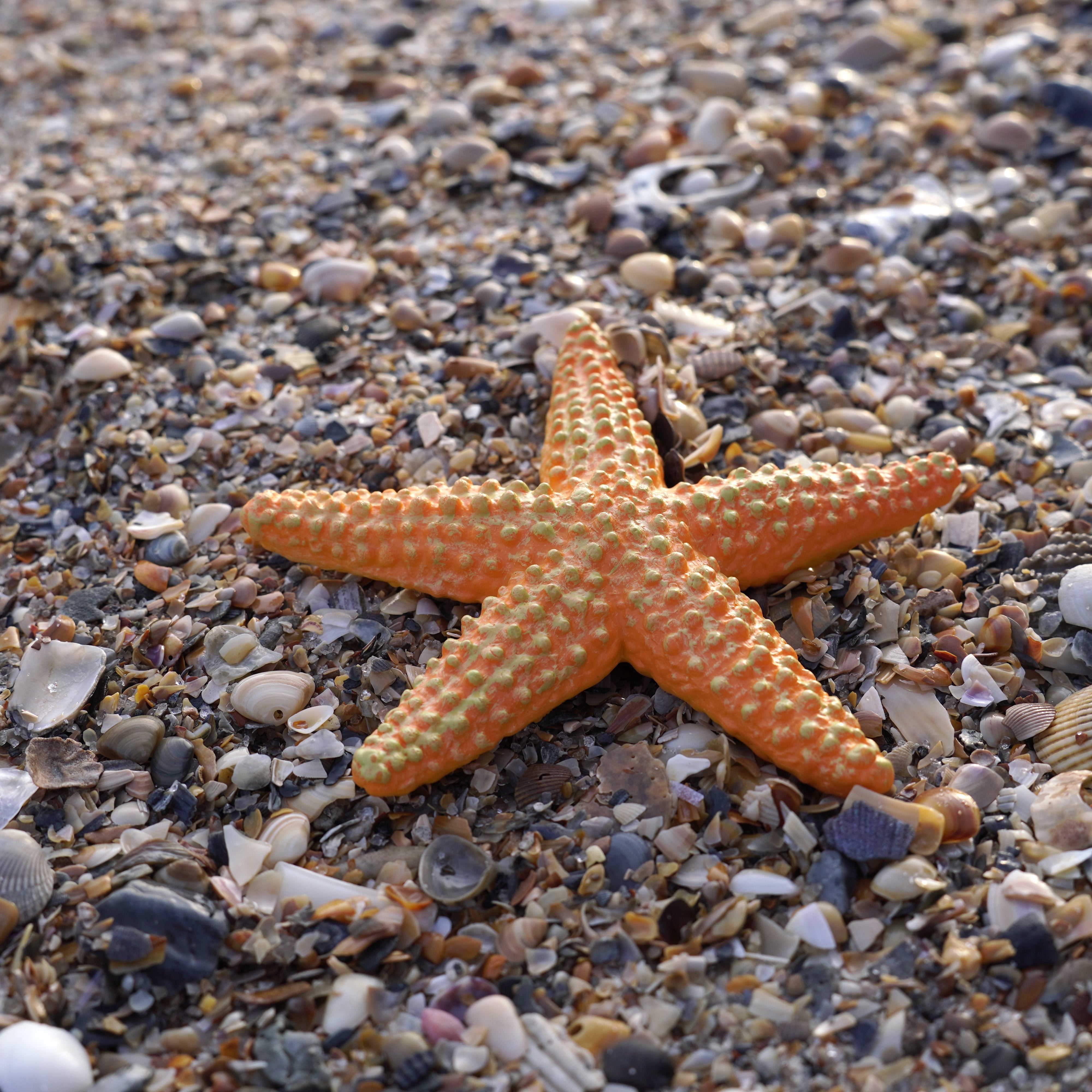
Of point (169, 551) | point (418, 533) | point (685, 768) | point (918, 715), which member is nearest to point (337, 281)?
point (169, 551)

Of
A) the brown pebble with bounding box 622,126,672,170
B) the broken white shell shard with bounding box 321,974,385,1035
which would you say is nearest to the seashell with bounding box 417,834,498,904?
the broken white shell shard with bounding box 321,974,385,1035

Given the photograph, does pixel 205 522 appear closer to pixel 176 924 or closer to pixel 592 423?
pixel 592 423

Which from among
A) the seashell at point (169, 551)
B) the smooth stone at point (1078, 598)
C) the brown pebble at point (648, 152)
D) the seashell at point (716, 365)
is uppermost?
the brown pebble at point (648, 152)

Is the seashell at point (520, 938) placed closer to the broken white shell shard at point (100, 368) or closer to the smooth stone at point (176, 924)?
the smooth stone at point (176, 924)

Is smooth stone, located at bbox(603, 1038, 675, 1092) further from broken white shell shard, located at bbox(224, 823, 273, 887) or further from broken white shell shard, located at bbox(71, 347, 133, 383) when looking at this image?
broken white shell shard, located at bbox(71, 347, 133, 383)

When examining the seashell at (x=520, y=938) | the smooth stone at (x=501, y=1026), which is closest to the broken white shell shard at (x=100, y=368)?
the seashell at (x=520, y=938)
